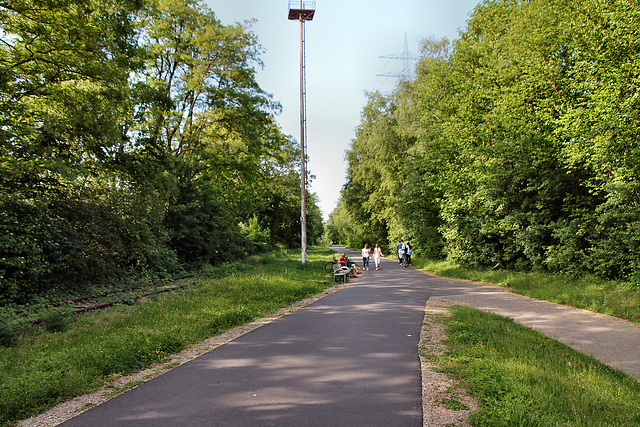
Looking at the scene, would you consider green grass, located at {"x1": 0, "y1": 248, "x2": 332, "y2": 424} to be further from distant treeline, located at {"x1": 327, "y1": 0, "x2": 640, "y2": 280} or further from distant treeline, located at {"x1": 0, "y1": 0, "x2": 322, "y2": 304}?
distant treeline, located at {"x1": 327, "y1": 0, "x2": 640, "y2": 280}

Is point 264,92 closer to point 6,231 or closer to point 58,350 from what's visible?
point 6,231

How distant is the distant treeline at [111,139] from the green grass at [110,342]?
3.55 metres

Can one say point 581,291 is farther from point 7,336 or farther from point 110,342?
point 7,336

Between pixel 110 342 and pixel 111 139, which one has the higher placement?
pixel 111 139

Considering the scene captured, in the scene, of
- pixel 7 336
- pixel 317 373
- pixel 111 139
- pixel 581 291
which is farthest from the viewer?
pixel 111 139

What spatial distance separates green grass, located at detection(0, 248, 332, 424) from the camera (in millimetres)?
4535

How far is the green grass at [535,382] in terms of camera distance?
12.3ft

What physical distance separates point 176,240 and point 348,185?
28.2m

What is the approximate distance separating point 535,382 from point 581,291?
327 inches

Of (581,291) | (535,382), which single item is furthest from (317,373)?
(581,291)

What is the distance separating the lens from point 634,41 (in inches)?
421

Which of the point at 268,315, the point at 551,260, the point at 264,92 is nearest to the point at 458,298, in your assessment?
the point at 551,260

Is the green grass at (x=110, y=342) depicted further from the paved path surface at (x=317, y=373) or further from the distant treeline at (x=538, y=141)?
the distant treeline at (x=538, y=141)

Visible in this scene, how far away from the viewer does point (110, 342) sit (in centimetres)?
625
